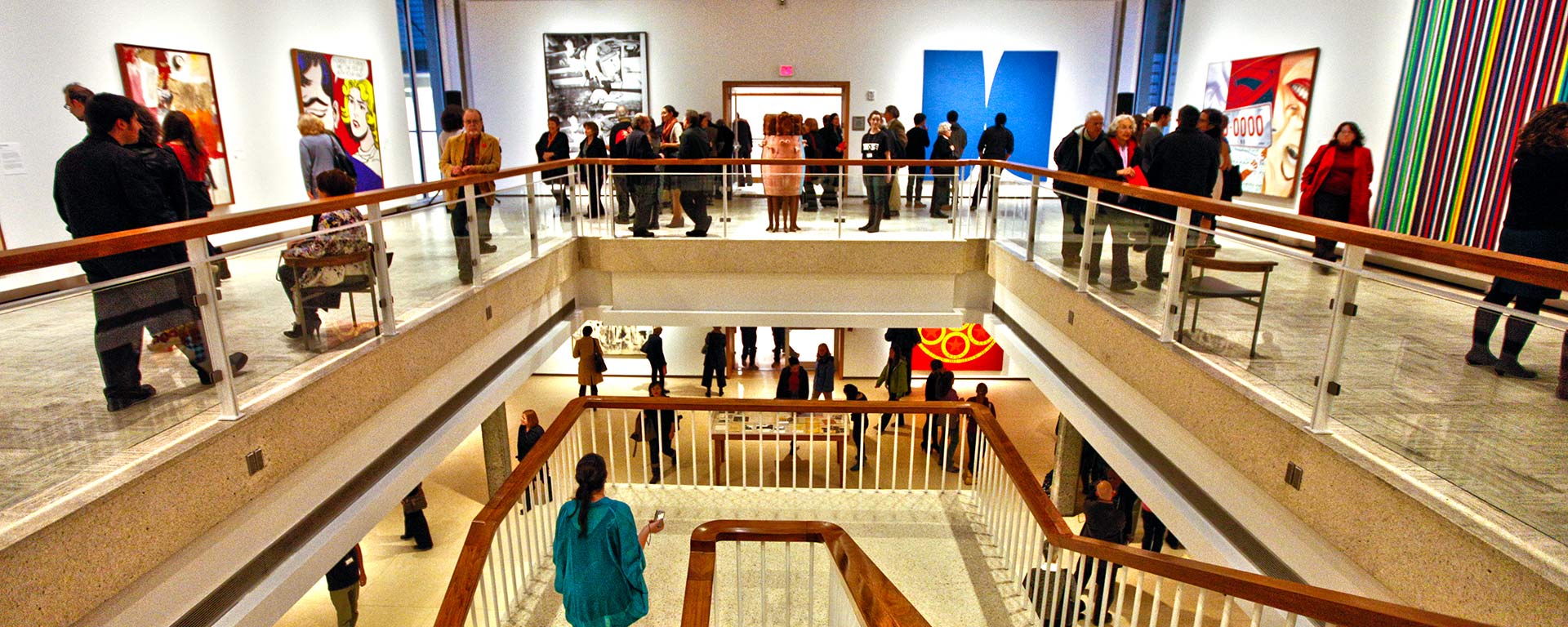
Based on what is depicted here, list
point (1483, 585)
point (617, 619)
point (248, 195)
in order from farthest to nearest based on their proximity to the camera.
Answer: point (248, 195) < point (617, 619) < point (1483, 585)

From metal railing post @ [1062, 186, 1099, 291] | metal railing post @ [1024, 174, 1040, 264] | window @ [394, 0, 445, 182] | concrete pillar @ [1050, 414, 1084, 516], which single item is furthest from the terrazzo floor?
window @ [394, 0, 445, 182]

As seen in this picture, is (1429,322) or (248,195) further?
(248,195)

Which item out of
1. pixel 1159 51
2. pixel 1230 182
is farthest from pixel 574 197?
pixel 1159 51

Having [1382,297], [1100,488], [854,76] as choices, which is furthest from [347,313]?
[854,76]

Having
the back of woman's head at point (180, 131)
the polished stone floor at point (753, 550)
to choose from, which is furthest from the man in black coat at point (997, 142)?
the back of woman's head at point (180, 131)

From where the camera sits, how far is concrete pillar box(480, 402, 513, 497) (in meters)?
9.41

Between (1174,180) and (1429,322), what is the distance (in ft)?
9.15

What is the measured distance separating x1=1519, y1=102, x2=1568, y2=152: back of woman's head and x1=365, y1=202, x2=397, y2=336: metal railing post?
18.8 feet

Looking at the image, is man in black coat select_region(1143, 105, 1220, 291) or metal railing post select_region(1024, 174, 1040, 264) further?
metal railing post select_region(1024, 174, 1040, 264)

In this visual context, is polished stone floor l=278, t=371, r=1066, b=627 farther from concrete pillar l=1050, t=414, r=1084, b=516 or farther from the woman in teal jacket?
concrete pillar l=1050, t=414, r=1084, b=516

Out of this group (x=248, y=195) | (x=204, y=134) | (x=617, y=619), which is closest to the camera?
(x=617, y=619)

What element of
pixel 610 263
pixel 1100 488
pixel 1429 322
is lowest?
pixel 1100 488

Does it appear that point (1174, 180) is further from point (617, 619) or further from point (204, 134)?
point (204, 134)

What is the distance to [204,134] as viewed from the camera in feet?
26.3
